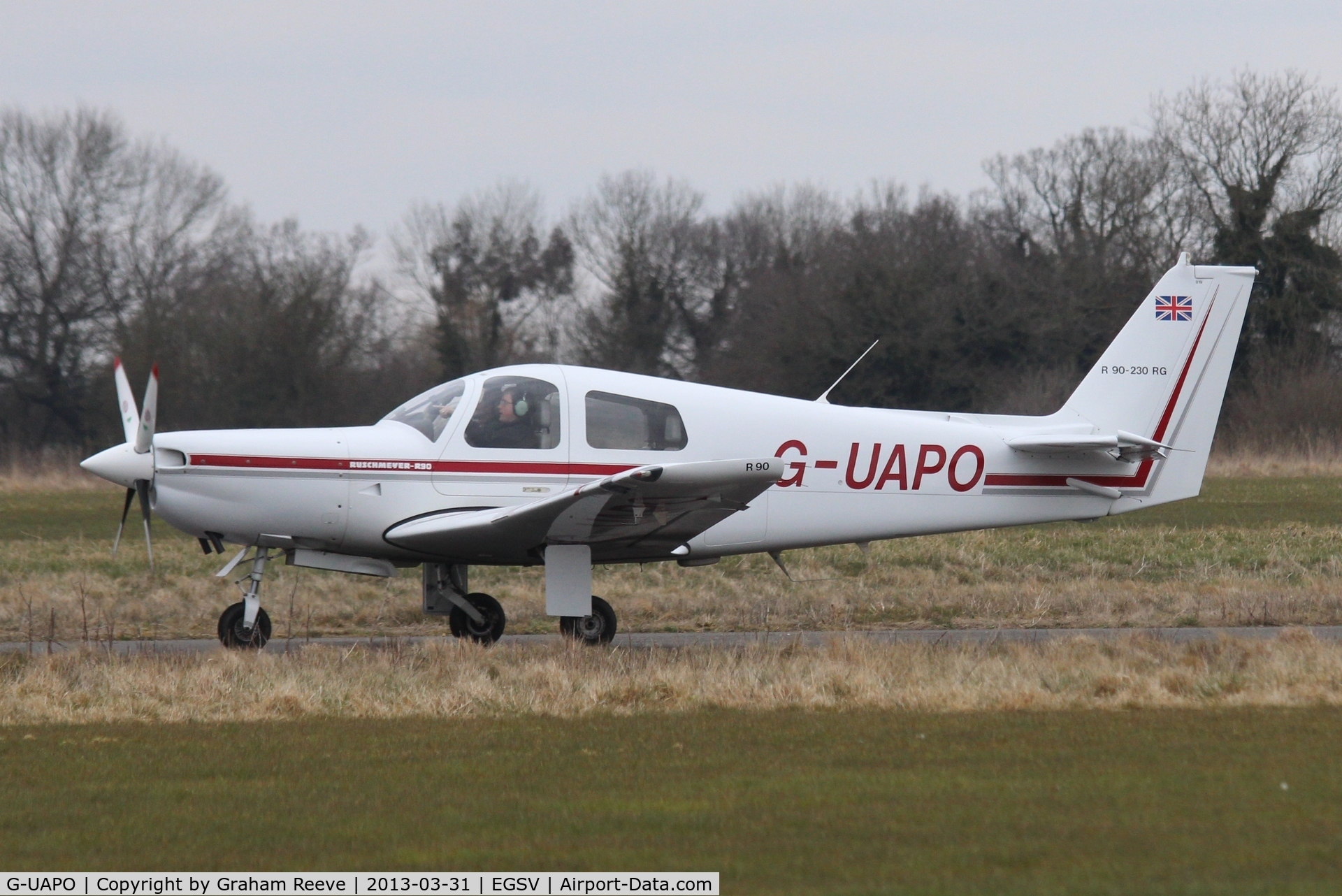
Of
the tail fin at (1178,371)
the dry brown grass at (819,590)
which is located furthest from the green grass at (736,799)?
the dry brown grass at (819,590)

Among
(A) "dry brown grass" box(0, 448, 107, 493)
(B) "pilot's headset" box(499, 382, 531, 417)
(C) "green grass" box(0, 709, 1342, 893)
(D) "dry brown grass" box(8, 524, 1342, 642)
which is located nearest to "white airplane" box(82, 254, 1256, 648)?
(B) "pilot's headset" box(499, 382, 531, 417)

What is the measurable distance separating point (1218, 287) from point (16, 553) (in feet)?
48.3

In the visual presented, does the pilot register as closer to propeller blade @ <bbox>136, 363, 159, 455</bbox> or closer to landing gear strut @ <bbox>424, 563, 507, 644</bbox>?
landing gear strut @ <bbox>424, 563, 507, 644</bbox>

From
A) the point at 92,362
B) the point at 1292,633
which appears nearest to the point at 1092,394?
the point at 1292,633

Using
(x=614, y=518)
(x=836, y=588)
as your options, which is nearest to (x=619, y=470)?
(x=614, y=518)

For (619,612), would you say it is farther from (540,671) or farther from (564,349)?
(564,349)

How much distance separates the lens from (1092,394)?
12.0m

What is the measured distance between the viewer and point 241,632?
10438 millimetres

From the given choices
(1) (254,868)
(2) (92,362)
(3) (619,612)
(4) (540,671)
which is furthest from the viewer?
(2) (92,362)

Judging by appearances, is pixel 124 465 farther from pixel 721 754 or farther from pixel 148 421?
pixel 721 754

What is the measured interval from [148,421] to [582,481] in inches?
122

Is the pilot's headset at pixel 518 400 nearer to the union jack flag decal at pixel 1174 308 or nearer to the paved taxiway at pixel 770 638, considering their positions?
the paved taxiway at pixel 770 638

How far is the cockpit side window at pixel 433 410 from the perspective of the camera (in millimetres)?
10547

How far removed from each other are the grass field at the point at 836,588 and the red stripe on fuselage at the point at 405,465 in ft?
7.53
